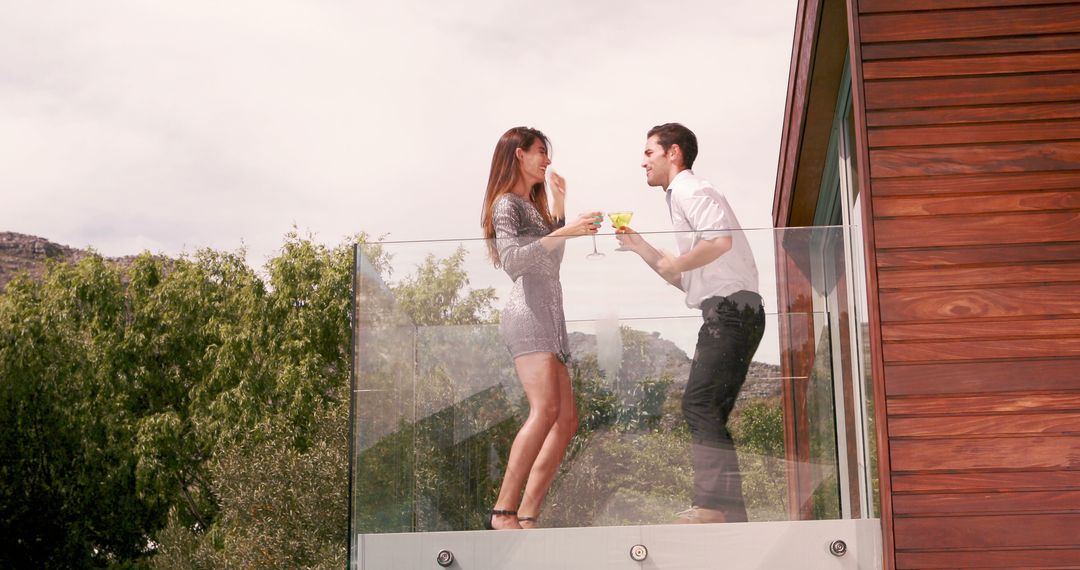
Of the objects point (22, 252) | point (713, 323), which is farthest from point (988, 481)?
point (22, 252)

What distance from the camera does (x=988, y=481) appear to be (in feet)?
12.6

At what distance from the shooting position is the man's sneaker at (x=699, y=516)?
4.44m

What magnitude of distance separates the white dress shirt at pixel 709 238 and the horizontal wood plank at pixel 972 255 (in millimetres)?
655

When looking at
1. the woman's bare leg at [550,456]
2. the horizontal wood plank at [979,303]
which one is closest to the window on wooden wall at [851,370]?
the horizontal wood plank at [979,303]

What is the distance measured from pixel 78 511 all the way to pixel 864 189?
19.7m

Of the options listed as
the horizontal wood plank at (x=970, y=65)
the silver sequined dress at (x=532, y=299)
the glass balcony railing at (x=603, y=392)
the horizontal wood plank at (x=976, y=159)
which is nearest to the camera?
the horizontal wood plank at (x=976, y=159)

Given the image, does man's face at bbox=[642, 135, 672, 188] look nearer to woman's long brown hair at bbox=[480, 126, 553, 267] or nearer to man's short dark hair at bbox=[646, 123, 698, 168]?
man's short dark hair at bbox=[646, 123, 698, 168]

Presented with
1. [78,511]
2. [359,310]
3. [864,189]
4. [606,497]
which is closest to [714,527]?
[606,497]

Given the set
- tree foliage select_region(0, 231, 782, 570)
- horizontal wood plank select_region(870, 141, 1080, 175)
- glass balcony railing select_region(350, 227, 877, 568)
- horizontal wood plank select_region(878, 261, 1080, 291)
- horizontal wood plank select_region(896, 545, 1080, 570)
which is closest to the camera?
horizontal wood plank select_region(896, 545, 1080, 570)

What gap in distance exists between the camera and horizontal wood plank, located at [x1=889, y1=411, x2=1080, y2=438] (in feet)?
12.7

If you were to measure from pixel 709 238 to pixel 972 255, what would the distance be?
1.05 metres

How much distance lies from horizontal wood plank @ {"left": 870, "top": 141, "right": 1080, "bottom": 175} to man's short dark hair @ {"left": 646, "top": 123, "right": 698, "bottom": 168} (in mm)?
920

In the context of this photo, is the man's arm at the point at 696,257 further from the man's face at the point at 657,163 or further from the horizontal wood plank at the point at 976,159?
the horizontal wood plank at the point at 976,159

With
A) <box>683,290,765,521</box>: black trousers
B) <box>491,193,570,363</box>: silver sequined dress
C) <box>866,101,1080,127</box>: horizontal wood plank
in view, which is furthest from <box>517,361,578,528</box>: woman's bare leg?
<box>866,101,1080,127</box>: horizontal wood plank
